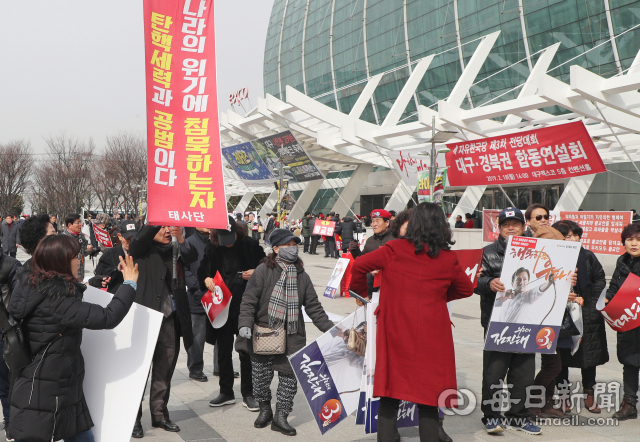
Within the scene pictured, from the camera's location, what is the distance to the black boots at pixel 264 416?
15.9 ft

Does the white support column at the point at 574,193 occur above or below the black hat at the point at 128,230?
above

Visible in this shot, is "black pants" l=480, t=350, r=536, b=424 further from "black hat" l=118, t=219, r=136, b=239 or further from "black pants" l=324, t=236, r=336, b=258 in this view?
"black pants" l=324, t=236, r=336, b=258

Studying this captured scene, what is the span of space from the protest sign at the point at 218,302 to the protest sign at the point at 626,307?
3171mm

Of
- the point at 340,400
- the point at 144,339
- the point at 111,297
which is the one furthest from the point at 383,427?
the point at 111,297

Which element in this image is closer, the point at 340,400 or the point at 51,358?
the point at 51,358

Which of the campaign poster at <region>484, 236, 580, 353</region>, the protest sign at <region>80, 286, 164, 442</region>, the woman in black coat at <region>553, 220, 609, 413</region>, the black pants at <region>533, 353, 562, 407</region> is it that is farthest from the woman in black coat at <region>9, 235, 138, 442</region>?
the woman in black coat at <region>553, 220, 609, 413</region>

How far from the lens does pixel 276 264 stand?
4891 mm

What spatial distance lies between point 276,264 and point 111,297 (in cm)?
145

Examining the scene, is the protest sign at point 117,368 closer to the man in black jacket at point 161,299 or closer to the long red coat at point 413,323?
the man in black jacket at point 161,299

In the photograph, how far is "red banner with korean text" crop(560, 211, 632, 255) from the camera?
1311cm

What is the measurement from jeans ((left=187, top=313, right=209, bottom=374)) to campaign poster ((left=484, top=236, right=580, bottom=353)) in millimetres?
3092

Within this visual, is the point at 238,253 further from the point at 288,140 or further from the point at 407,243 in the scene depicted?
the point at 288,140

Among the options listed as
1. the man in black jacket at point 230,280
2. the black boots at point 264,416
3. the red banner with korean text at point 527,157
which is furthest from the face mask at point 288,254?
the red banner with korean text at point 527,157

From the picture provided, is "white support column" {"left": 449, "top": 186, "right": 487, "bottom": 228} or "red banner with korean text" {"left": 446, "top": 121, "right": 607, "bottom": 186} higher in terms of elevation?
"red banner with korean text" {"left": 446, "top": 121, "right": 607, "bottom": 186}
